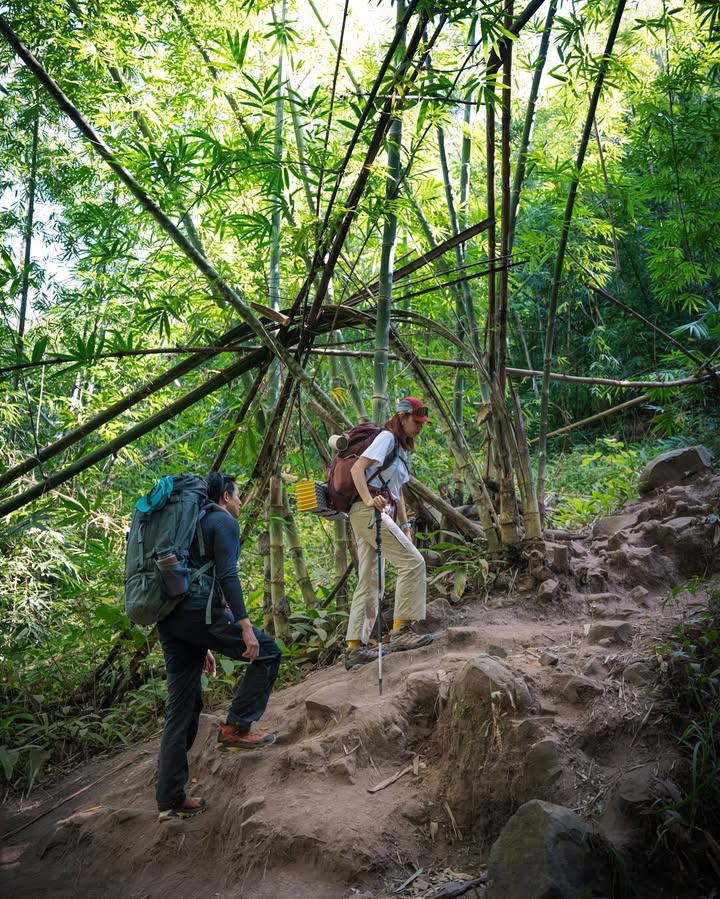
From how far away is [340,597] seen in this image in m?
5.34

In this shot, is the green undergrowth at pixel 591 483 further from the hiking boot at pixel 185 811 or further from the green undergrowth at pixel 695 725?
the hiking boot at pixel 185 811

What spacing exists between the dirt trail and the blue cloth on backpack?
4.03 feet

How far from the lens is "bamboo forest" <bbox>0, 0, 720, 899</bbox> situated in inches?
106

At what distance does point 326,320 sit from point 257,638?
75.2 inches

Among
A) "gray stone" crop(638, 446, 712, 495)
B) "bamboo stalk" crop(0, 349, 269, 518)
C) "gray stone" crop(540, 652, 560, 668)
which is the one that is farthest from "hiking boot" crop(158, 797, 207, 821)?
"gray stone" crop(638, 446, 712, 495)

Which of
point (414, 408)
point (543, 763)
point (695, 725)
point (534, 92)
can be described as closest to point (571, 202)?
point (534, 92)

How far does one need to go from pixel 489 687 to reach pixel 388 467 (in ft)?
4.79

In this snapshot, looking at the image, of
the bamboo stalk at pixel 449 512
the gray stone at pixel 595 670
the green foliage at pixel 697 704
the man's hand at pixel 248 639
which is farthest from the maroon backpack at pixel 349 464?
the green foliage at pixel 697 704

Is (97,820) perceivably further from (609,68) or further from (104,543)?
(609,68)

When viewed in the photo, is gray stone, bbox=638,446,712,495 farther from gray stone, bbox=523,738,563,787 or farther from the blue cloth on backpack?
the blue cloth on backpack

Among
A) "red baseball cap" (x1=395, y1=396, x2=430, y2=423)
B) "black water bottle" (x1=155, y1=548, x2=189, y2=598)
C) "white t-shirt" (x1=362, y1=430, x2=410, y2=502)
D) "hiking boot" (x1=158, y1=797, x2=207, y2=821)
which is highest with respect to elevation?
"red baseball cap" (x1=395, y1=396, x2=430, y2=423)

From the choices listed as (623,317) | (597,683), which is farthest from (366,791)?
(623,317)

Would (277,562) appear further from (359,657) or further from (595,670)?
(595,670)

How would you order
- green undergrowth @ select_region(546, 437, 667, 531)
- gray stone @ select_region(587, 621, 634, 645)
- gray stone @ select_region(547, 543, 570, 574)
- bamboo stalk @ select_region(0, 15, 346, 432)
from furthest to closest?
1. green undergrowth @ select_region(546, 437, 667, 531)
2. gray stone @ select_region(547, 543, 570, 574)
3. gray stone @ select_region(587, 621, 634, 645)
4. bamboo stalk @ select_region(0, 15, 346, 432)
